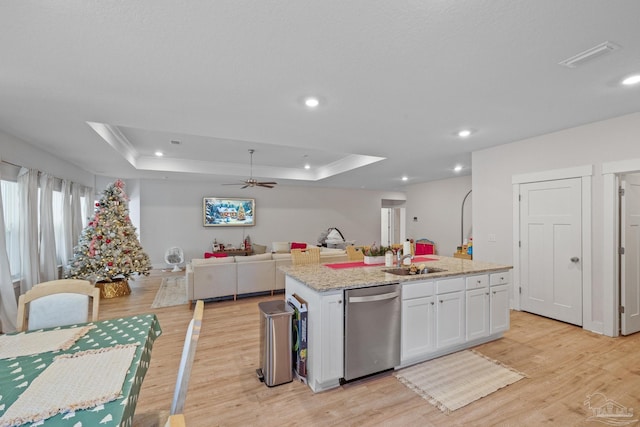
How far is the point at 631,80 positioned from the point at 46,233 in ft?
24.8

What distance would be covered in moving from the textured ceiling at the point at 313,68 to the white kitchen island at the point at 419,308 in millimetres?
1771

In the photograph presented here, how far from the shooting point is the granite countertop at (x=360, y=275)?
8.18 feet

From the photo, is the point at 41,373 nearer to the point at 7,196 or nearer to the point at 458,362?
the point at 458,362

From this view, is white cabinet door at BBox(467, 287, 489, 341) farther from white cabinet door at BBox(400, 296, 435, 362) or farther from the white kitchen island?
white cabinet door at BBox(400, 296, 435, 362)

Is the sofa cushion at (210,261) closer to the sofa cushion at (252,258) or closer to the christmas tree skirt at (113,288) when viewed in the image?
the sofa cushion at (252,258)

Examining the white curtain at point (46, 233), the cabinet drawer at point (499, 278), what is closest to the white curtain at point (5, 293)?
the white curtain at point (46, 233)

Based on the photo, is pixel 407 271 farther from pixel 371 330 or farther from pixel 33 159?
pixel 33 159

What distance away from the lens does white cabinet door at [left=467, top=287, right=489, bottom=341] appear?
3.08 meters

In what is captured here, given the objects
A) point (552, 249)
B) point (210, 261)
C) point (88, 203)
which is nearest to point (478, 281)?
point (552, 249)

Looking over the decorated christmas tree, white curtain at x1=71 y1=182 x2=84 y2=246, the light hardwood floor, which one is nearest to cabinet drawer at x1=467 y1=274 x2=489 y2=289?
the light hardwood floor

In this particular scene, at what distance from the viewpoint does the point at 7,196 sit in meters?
3.89

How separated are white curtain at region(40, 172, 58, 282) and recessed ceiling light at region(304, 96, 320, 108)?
4.54m

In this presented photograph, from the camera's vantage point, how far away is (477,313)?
3.13m

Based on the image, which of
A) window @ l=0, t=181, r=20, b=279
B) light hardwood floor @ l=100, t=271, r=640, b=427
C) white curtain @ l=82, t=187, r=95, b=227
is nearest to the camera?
light hardwood floor @ l=100, t=271, r=640, b=427
